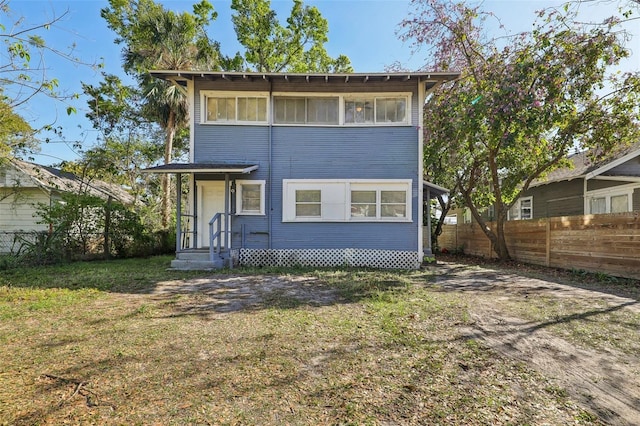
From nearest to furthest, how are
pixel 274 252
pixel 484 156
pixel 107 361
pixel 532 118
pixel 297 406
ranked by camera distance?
1. pixel 297 406
2. pixel 107 361
3. pixel 532 118
4. pixel 274 252
5. pixel 484 156

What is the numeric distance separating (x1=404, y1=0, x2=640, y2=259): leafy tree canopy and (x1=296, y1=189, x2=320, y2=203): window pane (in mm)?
5002

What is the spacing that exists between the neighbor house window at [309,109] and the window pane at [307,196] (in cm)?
219

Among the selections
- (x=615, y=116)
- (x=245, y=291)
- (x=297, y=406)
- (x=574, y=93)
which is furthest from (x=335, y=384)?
(x=615, y=116)

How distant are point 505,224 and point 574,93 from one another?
4.99 meters

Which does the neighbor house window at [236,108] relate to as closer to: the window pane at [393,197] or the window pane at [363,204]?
the window pane at [363,204]

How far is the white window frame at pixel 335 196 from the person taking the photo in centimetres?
1007

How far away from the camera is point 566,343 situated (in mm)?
3814

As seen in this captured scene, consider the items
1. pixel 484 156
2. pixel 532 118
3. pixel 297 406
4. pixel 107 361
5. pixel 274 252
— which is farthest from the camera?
pixel 484 156

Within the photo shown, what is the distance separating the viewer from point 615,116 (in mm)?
9648

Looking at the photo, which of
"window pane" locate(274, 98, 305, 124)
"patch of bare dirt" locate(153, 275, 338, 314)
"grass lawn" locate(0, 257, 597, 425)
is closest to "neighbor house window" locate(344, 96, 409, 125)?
"window pane" locate(274, 98, 305, 124)

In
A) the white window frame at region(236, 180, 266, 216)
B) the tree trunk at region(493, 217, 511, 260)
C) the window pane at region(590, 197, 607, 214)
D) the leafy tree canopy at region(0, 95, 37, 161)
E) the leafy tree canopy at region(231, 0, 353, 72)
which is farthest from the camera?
the leafy tree canopy at region(231, 0, 353, 72)

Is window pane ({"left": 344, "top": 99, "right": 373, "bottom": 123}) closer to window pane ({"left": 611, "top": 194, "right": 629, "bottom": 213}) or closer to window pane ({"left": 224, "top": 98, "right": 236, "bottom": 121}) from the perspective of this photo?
window pane ({"left": 224, "top": 98, "right": 236, "bottom": 121})

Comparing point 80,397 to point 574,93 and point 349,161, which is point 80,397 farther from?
point 574,93

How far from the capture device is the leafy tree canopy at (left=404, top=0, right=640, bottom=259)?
919 centimetres
